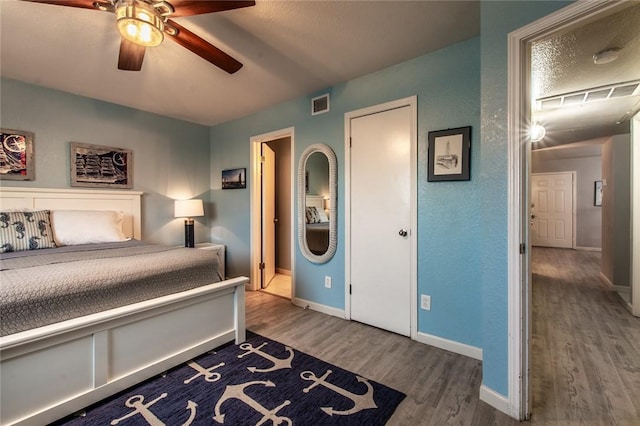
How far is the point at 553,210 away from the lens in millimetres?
7098

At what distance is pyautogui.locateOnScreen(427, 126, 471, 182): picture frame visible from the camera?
2119 millimetres

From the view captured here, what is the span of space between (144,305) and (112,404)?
542 millimetres

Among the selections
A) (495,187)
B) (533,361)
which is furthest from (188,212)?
(533,361)

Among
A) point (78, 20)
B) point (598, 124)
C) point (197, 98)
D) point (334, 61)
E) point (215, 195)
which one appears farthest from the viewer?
point (215, 195)

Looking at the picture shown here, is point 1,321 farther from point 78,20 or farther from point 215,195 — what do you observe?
Result: point 215,195

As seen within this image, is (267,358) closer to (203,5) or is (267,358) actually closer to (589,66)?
(203,5)

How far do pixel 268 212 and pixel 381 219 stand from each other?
6.11ft

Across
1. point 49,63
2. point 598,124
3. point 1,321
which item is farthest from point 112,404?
point 598,124

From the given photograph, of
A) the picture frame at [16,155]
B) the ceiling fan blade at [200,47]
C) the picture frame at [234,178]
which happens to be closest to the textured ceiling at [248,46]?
the ceiling fan blade at [200,47]

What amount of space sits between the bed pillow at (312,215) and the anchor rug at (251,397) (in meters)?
1.48

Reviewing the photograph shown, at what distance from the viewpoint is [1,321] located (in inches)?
51.0

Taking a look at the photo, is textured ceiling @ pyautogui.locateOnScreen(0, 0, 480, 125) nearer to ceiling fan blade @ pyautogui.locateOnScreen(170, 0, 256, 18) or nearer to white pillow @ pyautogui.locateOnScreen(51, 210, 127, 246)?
ceiling fan blade @ pyautogui.locateOnScreen(170, 0, 256, 18)

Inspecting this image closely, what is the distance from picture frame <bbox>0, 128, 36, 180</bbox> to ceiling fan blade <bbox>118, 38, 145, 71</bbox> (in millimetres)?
1756

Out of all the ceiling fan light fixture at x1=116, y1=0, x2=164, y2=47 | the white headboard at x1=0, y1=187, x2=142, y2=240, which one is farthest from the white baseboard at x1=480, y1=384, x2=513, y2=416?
the white headboard at x1=0, y1=187, x2=142, y2=240
